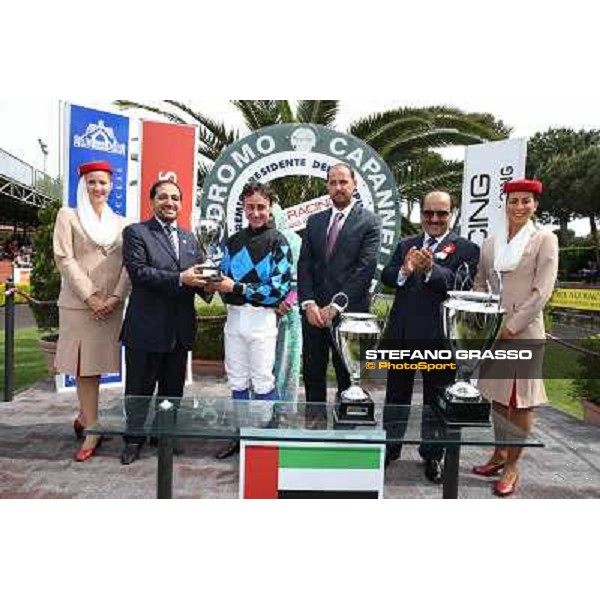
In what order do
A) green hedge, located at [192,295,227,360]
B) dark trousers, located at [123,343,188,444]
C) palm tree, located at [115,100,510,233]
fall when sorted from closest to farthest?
1. dark trousers, located at [123,343,188,444]
2. palm tree, located at [115,100,510,233]
3. green hedge, located at [192,295,227,360]

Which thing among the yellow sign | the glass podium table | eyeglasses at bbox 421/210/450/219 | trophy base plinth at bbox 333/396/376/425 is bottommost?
the glass podium table

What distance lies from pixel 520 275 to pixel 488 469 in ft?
3.16

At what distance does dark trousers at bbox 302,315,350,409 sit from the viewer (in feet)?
9.08

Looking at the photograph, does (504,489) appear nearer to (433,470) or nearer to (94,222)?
(433,470)

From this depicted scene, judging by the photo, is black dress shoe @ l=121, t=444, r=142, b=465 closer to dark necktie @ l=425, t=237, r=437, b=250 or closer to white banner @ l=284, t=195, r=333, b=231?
white banner @ l=284, t=195, r=333, b=231

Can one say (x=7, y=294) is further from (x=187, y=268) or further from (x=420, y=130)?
(x=420, y=130)

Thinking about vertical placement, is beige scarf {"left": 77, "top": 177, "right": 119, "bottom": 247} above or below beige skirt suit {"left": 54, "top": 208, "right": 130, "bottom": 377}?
above

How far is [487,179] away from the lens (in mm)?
3111

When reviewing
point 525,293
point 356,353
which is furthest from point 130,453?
point 525,293

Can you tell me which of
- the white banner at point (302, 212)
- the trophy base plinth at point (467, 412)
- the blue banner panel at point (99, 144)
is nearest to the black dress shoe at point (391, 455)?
the trophy base plinth at point (467, 412)

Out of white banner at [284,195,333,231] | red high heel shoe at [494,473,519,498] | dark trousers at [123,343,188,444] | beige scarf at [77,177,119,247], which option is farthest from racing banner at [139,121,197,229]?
red high heel shoe at [494,473,519,498]

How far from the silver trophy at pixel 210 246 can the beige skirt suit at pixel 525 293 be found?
1.07m

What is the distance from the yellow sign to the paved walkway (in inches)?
30.5

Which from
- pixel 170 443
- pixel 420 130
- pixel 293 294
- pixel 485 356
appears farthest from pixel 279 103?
pixel 170 443
